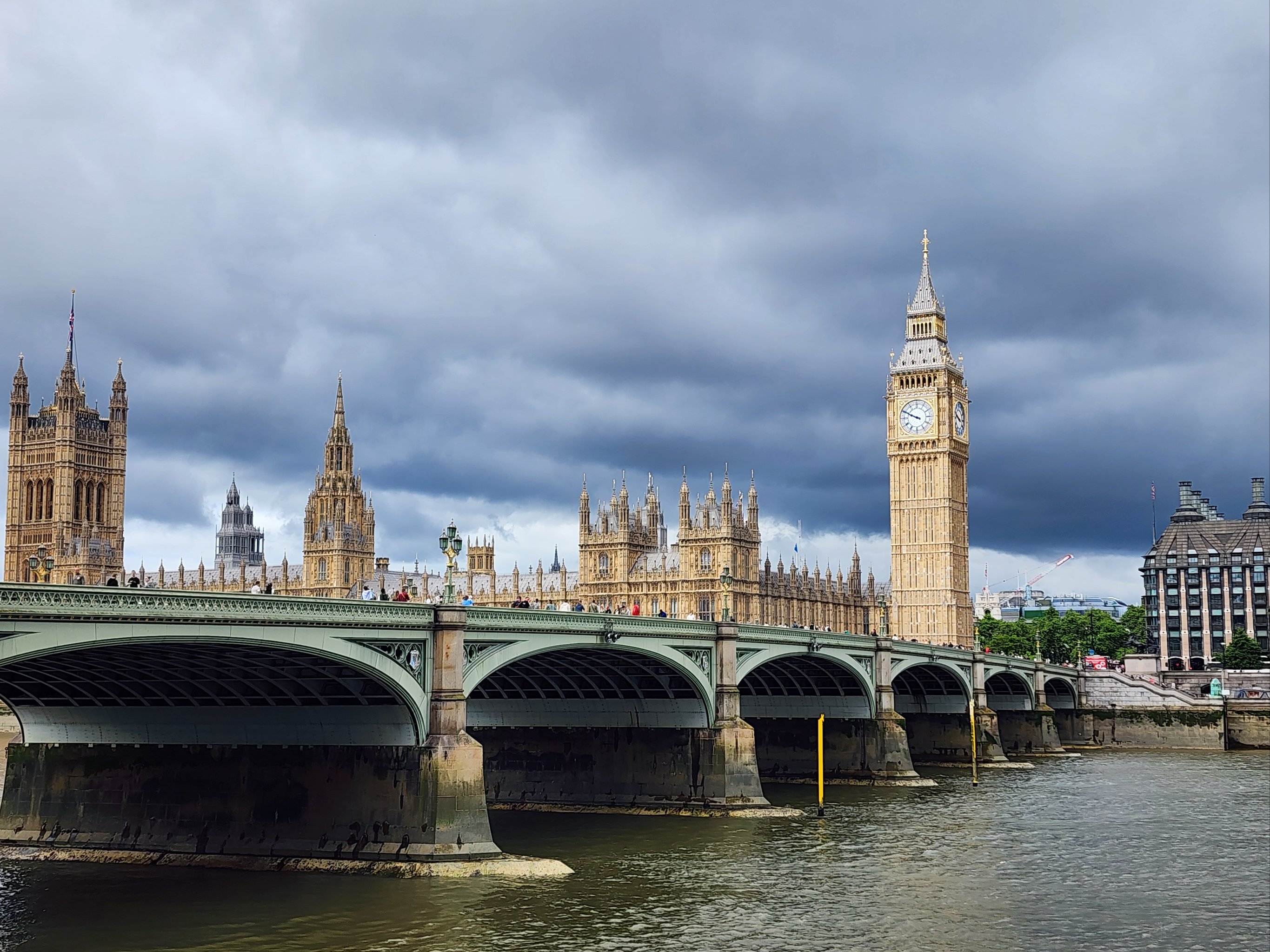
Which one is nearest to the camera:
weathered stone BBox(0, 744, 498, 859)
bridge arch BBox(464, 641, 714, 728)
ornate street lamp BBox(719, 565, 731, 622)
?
weathered stone BBox(0, 744, 498, 859)

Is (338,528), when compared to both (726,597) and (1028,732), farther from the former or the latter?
(726,597)

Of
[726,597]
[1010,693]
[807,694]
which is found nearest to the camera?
[726,597]

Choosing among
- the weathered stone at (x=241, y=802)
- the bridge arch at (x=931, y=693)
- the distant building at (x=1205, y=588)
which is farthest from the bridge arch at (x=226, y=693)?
the distant building at (x=1205, y=588)

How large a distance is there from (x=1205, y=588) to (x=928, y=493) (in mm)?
54896

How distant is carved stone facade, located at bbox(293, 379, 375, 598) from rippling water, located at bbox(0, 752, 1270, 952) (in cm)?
12460

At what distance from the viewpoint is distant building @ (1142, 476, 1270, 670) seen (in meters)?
190

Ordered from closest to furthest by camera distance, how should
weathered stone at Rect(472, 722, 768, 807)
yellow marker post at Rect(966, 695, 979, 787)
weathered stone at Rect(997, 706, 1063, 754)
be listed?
weathered stone at Rect(472, 722, 768, 807), yellow marker post at Rect(966, 695, 979, 787), weathered stone at Rect(997, 706, 1063, 754)

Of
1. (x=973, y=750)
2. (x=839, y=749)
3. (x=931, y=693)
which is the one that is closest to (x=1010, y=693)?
(x=931, y=693)

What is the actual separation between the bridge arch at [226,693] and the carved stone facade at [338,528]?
130186 millimetres

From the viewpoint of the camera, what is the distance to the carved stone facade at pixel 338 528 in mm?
183875

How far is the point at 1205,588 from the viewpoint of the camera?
192500 millimetres

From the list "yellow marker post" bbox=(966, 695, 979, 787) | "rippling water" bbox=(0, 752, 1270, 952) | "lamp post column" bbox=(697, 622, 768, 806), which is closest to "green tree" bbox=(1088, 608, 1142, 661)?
"yellow marker post" bbox=(966, 695, 979, 787)

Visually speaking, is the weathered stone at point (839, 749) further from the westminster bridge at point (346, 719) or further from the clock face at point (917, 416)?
the clock face at point (917, 416)

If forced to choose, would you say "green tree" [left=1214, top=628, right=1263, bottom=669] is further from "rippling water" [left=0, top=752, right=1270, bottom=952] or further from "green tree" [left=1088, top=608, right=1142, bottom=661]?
"rippling water" [left=0, top=752, right=1270, bottom=952]
